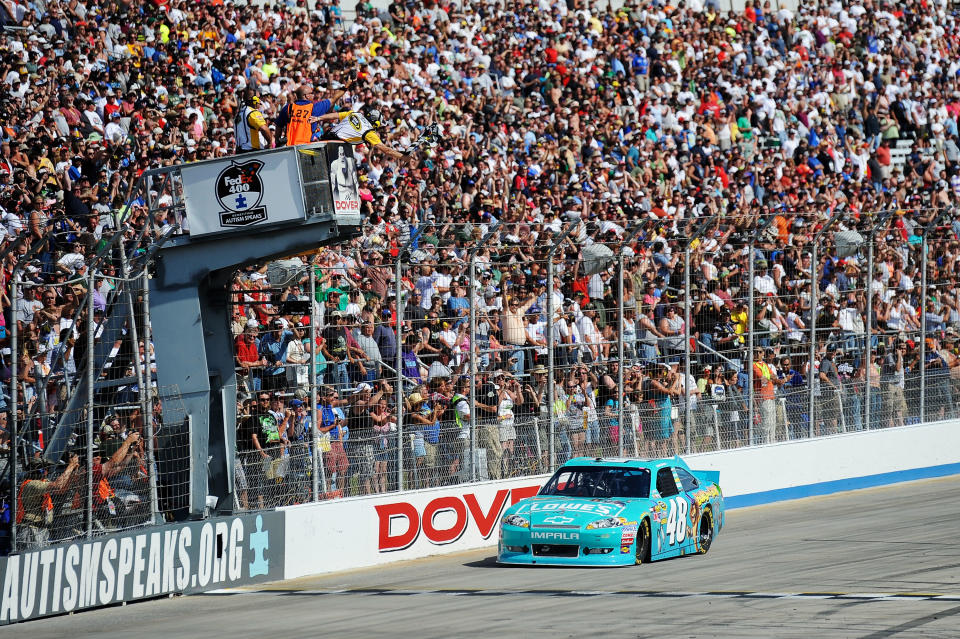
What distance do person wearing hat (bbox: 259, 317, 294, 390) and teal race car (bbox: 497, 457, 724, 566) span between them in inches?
108

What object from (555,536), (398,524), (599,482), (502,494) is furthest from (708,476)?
(398,524)

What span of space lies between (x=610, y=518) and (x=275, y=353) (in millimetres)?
3796

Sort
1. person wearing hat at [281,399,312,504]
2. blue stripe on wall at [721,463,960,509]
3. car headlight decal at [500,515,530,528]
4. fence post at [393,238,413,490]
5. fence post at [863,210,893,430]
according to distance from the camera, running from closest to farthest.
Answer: car headlight decal at [500,515,530,528], person wearing hat at [281,399,312,504], fence post at [393,238,413,490], blue stripe on wall at [721,463,960,509], fence post at [863,210,893,430]

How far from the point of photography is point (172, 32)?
22812 millimetres

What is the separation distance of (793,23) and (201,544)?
25.0 metres

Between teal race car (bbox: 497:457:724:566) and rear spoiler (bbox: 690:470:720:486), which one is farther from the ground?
rear spoiler (bbox: 690:470:720:486)

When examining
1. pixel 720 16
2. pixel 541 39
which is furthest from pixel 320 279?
pixel 720 16

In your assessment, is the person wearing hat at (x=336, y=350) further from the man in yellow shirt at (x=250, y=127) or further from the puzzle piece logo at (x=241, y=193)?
the man in yellow shirt at (x=250, y=127)

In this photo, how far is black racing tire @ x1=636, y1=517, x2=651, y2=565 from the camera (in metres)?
14.9

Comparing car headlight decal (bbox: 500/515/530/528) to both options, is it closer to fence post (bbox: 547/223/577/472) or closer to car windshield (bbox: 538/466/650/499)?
car windshield (bbox: 538/466/650/499)

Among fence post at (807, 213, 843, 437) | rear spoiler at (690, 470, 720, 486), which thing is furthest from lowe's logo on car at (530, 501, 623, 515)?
fence post at (807, 213, 843, 437)

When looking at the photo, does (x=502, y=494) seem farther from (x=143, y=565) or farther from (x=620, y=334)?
(x=143, y=565)

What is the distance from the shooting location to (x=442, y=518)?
1686cm

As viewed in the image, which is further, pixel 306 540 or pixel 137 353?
pixel 306 540
